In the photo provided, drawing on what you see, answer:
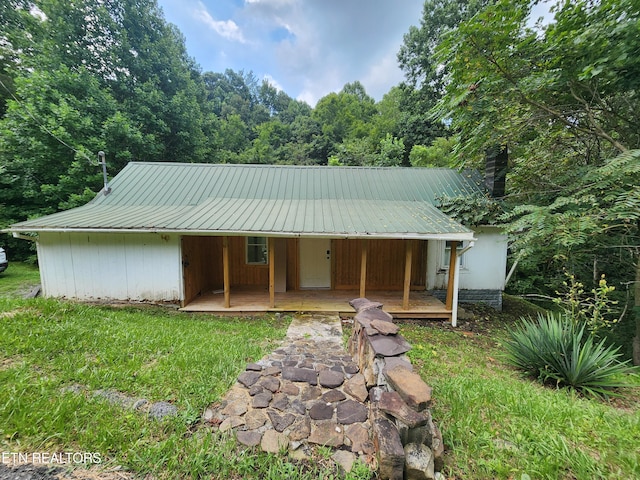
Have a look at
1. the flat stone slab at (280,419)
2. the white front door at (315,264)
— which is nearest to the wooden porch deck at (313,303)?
the white front door at (315,264)

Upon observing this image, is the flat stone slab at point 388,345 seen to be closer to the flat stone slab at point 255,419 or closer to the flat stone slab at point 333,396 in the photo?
the flat stone slab at point 333,396

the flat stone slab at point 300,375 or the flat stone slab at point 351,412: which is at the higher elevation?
the flat stone slab at point 351,412

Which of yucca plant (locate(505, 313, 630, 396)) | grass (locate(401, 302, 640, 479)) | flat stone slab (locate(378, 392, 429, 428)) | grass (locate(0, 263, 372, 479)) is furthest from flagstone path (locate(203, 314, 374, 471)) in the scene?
yucca plant (locate(505, 313, 630, 396))

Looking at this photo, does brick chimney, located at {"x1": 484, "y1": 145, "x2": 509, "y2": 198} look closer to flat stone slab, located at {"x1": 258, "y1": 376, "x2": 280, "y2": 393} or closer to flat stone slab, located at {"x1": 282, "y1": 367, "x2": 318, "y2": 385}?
flat stone slab, located at {"x1": 282, "y1": 367, "x2": 318, "y2": 385}

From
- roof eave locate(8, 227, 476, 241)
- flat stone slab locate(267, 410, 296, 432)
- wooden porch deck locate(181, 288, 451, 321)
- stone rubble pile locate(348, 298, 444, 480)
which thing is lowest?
wooden porch deck locate(181, 288, 451, 321)

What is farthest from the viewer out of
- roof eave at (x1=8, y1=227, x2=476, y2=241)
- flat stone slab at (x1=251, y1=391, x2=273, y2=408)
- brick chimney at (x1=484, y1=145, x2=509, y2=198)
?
brick chimney at (x1=484, y1=145, x2=509, y2=198)

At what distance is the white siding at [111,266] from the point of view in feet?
20.0

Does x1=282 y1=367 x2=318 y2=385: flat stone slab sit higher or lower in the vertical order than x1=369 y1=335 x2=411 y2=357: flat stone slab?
lower

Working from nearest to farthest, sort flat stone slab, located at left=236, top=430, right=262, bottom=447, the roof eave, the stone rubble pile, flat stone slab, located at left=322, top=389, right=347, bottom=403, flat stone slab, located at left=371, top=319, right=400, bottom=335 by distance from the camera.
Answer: the stone rubble pile → flat stone slab, located at left=236, top=430, right=262, bottom=447 → flat stone slab, located at left=322, top=389, right=347, bottom=403 → flat stone slab, located at left=371, top=319, right=400, bottom=335 → the roof eave

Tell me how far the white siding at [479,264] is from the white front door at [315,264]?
10.0ft

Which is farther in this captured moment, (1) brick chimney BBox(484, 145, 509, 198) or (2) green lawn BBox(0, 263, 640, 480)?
(1) brick chimney BBox(484, 145, 509, 198)

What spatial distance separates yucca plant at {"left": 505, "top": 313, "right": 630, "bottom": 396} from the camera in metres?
3.02

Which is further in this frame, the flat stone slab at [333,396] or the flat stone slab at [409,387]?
the flat stone slab at [333,396]

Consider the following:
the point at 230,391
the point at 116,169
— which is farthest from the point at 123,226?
the point at 116,169
